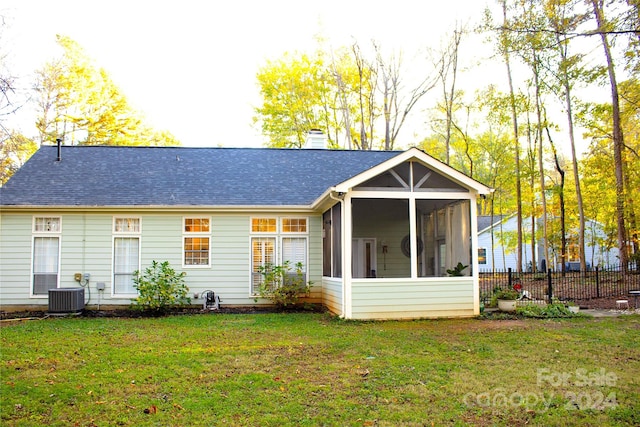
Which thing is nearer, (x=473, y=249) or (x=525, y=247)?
(x=473, y=249)

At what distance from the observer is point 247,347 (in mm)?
7781

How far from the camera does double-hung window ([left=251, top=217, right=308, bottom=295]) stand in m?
13.2

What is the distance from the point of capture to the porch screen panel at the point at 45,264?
12672mm

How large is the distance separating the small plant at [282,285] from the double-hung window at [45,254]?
4.94 m

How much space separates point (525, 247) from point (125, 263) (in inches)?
998

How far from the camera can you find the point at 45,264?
41.8 feet

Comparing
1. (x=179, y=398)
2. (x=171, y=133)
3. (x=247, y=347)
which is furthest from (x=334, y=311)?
(x=171, y=133)

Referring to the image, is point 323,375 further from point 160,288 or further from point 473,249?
point 160,288

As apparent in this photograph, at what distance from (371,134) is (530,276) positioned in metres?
11.7

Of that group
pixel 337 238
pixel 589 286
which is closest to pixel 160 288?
pixel 337 238

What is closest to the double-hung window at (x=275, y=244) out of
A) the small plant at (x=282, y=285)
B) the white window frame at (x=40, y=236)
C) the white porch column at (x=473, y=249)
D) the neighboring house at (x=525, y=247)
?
the small plant at (x=282, y=285)

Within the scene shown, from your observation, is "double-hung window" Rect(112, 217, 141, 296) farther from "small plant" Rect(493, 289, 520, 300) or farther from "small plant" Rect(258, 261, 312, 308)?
"small plant" Rect(493, 289, 520, 300)

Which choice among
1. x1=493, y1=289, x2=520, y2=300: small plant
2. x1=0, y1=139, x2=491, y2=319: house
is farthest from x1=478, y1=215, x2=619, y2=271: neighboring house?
x1=0, y1=139, x2=491, y2=319: house

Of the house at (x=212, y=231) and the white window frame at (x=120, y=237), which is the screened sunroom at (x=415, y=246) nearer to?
the house at (x=212, y=231)
